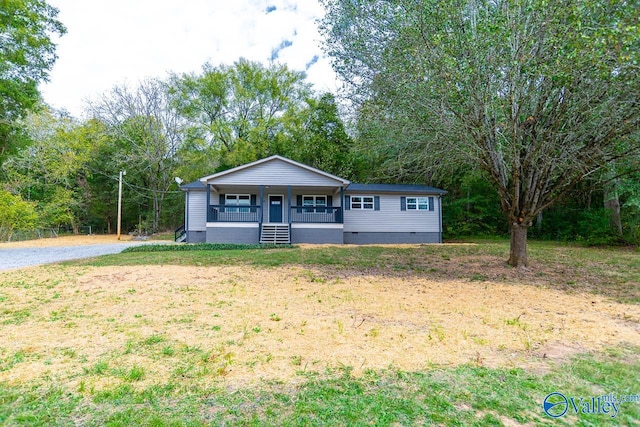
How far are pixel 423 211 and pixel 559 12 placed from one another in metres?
13.2

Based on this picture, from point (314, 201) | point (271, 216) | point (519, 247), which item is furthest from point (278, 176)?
point (519, 247)

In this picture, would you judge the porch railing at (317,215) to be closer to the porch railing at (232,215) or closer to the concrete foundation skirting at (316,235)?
the concrete foundation skirting at (316,235)

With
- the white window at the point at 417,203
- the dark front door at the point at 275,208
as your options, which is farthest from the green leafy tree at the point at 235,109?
the white window at the point at 417,203

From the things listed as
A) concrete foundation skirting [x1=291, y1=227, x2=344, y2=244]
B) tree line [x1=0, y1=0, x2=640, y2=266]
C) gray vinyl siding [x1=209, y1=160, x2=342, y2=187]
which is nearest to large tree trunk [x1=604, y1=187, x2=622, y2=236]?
tree line [x1=0, y1=0, x2=640, y2=266]

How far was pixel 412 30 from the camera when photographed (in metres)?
6.18

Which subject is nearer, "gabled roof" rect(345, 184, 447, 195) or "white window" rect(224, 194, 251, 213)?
"gabled roof" rect(345, 184, 447, 195)

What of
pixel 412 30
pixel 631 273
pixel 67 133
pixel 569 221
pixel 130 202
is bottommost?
pixel 631 273

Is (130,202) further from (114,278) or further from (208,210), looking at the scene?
(114,278)

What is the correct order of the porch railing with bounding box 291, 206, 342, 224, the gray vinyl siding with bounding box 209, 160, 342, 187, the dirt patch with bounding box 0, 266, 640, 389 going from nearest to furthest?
the dirt patch with bounding box 0, 266, 640, 389
the gray vinyl siding with bounding box 209, 160, 342, 187
the porch railing with bounding box 291, 206, 342, 224

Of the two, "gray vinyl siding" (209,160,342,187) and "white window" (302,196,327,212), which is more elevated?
"gray vinyl siding" (209,160,342,187)

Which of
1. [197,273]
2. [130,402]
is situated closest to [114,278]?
[197,273]

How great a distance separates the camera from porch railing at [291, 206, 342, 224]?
16562 mm

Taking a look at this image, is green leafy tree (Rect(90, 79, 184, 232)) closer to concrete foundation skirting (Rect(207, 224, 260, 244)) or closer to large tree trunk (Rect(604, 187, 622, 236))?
concrete foundation skirting (Rect(207, 224, 260, 244))

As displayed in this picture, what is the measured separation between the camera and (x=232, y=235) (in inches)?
633
